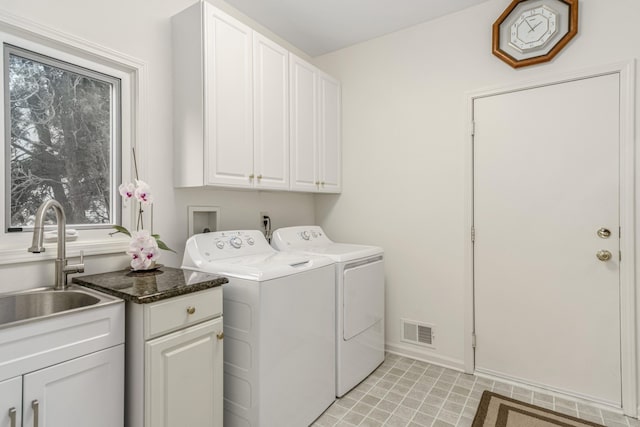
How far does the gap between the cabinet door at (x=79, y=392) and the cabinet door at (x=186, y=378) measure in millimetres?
118

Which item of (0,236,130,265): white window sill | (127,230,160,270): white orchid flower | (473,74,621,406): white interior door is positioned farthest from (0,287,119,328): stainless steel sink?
(473,74,621,406): white interior door

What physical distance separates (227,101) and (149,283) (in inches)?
44.4

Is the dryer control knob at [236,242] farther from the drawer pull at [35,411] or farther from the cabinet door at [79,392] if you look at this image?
the drawer pull at [35,411]

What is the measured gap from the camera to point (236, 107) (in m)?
2.03

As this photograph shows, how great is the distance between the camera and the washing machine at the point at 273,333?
158cm

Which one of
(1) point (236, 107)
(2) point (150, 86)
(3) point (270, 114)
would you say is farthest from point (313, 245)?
(2) point (150, 86)

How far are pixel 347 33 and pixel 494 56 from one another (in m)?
1.16

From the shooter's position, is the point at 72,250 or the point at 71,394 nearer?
the point at 71,394

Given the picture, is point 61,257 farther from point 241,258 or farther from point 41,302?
point 241,258

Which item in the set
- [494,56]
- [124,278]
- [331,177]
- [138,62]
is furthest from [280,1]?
[124,278]

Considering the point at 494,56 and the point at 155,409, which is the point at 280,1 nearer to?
the point at 494,56

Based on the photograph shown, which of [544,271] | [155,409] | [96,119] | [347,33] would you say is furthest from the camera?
[347,33]

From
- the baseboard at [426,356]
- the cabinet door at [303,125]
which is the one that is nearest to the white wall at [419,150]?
the baseboard at [426,356]

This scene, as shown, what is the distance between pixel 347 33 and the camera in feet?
9.04
